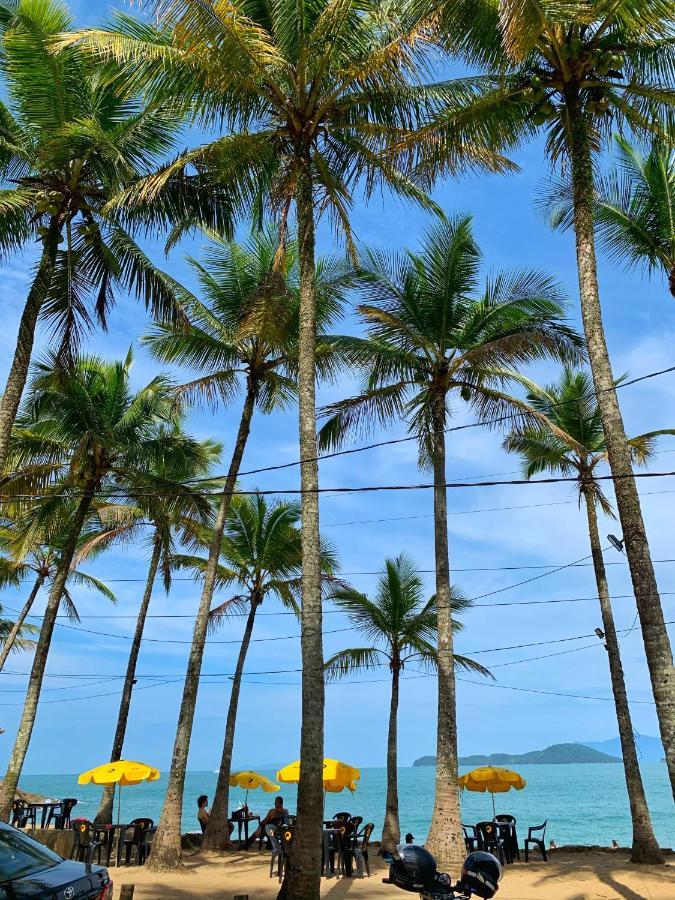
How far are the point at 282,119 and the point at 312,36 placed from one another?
1.51 metres

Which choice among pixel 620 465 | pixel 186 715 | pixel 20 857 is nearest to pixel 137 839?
pixel 186 715

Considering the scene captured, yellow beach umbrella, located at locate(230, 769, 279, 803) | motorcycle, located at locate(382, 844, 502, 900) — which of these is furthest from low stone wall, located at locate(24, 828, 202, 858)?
motorcycle, located at locate(382, 844, 502, 900)

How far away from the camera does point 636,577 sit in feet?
34.7

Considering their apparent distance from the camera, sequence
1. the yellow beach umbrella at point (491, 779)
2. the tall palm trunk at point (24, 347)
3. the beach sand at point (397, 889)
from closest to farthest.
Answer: the tall palm trunk at point (24, 347), the beach sand at point (397, 889), the yellow beach umbrella at point (491, 779)

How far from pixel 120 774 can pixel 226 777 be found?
4.48m

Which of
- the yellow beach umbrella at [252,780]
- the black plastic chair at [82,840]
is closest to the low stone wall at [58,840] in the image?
the black plastic chair at [82,840]

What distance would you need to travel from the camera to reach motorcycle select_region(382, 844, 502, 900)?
6.19m

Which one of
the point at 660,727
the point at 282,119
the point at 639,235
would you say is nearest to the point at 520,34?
the point at 282,119

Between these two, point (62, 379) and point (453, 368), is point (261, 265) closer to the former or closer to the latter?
point (453, 368)

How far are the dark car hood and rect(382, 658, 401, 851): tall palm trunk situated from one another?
17.2m

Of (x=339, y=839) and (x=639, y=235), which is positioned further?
(x=339, y=839)

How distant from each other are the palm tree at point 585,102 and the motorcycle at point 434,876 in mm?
4540

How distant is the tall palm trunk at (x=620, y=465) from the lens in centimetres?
1013

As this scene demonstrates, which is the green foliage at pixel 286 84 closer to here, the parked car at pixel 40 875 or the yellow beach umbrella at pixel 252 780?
the parked car at pixel 40 875
